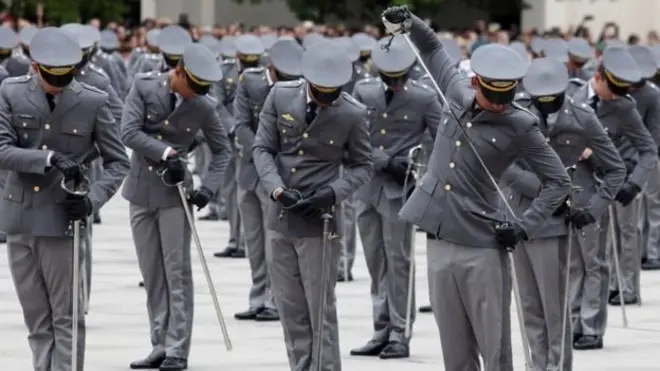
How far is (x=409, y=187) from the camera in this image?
46.5 ft

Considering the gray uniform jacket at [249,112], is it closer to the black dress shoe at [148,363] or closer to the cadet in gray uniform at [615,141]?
the cadet in gray uniform at [615,141]

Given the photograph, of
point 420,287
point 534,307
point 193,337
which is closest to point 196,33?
point 420,287

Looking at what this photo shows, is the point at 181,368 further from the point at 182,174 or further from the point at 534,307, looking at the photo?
the point at 534,307

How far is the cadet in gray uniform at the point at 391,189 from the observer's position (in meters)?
14.1

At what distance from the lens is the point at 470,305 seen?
409 inches

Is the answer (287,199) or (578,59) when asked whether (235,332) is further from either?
(578,59)

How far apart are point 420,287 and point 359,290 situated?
618 mm

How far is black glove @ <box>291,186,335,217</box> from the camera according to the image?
11609mm

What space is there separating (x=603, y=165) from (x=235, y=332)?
3.57m

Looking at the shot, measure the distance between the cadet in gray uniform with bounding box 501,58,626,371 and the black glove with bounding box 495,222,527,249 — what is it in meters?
1.66

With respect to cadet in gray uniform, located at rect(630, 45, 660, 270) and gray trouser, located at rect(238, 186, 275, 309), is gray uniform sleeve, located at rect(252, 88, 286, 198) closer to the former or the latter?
gray trouser, located at rect(238, 186, 275, 309)

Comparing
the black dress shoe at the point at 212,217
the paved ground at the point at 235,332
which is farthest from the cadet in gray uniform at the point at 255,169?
the black dress shoe at the point at 212,217

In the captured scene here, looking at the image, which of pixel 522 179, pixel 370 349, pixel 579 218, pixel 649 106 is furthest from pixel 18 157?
pixel 649 106

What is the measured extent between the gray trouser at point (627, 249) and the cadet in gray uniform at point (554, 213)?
376 centimetres
